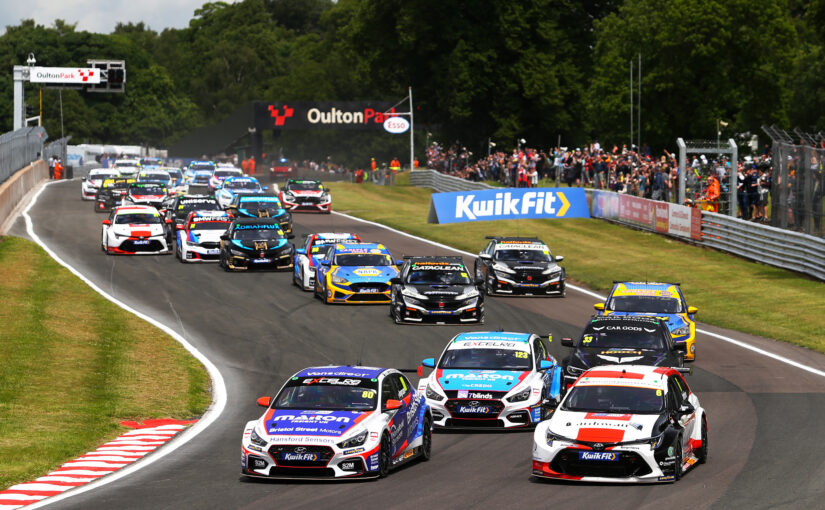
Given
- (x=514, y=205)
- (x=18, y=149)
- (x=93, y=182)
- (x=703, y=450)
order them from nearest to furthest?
(x=703, y=450) → (x=514, y=205) → (x=18, y=149) → (x=93, y=182)

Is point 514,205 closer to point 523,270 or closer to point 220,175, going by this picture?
point 523,270

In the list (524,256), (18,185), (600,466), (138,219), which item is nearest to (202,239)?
(138,219)

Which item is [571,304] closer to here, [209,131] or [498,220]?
[498,220]

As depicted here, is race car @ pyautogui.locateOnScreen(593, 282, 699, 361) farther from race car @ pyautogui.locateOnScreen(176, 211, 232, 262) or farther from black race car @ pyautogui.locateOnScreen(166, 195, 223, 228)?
black race car @ pyautogui.locateOnScreen(166, 195, 223, 228)

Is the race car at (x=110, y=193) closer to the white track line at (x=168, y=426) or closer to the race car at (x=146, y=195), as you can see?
the race car at (x=146, y=195)

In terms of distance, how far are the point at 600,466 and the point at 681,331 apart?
11.5 m

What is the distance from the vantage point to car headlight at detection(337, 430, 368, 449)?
52.0 feet

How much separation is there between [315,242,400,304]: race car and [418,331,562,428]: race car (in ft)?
41.2

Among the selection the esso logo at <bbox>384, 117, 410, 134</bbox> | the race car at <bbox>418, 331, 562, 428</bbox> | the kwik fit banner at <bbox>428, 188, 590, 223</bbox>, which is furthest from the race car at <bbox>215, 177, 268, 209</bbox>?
the race car at <bbox>418, 331, 562, 428</bbox>

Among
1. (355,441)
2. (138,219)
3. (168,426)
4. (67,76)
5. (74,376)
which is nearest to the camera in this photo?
(355,441)

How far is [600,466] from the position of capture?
15.6 m

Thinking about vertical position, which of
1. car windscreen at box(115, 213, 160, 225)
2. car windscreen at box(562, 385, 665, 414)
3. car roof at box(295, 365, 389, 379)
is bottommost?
car windscreen at box(562, 385, 665, 414)

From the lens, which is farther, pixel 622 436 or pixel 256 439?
pixel 256 439

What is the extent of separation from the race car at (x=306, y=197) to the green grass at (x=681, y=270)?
86.4 inches
